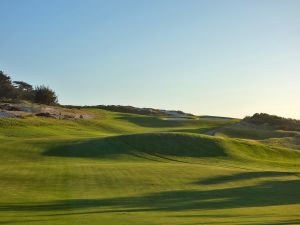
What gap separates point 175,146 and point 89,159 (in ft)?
36.8

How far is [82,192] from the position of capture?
26203 mm

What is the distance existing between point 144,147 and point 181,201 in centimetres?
2776

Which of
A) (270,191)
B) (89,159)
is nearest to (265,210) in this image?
(270,191)

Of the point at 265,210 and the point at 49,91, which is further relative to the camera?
the point at 49,91

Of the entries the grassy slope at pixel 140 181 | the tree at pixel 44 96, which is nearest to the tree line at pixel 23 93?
the tree at pixel 44 96

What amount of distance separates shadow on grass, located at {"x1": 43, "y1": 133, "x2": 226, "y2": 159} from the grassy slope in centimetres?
9

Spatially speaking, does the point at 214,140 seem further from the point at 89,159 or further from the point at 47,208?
the point at 47,208

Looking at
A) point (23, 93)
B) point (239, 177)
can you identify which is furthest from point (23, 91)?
point (239, 177)

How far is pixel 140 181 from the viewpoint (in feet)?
102

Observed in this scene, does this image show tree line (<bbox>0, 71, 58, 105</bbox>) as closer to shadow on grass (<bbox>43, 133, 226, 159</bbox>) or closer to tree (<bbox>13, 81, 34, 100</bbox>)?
tree (<bbox>13, 81, 34, 100</bbox>)

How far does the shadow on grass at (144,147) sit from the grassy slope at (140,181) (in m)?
0.09

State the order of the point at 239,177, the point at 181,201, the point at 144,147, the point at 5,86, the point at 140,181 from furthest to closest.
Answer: the point at 5,86, the point at 144,147, the point at 239,177, the point at 140,181, the point at 181,201

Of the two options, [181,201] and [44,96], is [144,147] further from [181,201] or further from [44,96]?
[44,96]

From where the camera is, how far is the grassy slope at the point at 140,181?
19.3 meters
